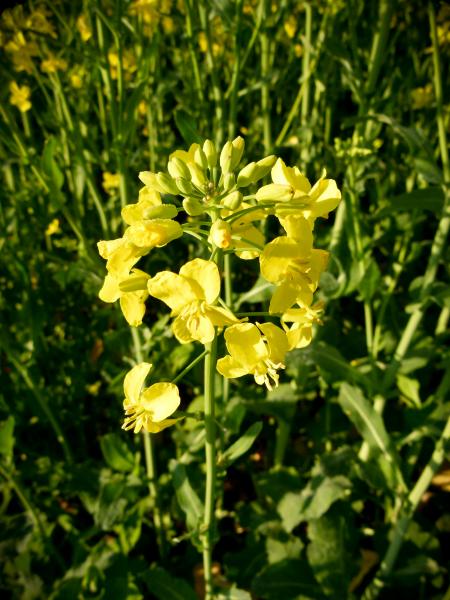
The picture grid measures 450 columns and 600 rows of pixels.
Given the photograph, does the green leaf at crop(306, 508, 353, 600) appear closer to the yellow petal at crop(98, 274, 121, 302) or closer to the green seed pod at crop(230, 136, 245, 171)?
the yellow petal at crop(98, 274, 121, 302)

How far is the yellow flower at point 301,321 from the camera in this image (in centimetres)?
114

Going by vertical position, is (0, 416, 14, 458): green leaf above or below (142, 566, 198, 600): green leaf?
above

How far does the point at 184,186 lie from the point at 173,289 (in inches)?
9.5

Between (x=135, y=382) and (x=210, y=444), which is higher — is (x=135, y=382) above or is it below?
above

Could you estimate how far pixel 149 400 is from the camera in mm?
1095

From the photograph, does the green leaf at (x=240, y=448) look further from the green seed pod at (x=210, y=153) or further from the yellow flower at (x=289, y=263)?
the green seed pod at (x=210, y=153)

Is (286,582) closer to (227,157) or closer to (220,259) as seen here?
(220,259)

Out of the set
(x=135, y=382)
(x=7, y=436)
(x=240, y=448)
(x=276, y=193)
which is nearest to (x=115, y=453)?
(x=7, y=436)

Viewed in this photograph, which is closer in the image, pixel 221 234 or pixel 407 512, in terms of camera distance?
pixel 221 234

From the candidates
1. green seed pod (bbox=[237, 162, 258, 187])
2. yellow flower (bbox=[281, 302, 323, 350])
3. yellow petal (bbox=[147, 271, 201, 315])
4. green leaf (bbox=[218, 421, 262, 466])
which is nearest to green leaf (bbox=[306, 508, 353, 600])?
green leaf (bbox=[218, 421, 262, 466])

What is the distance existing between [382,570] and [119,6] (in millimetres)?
2434

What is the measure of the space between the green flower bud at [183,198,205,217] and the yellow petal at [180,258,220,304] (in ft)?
0.41

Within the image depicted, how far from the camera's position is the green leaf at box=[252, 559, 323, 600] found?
6.12 feet

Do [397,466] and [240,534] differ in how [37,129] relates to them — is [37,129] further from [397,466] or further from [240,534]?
[397,466]
